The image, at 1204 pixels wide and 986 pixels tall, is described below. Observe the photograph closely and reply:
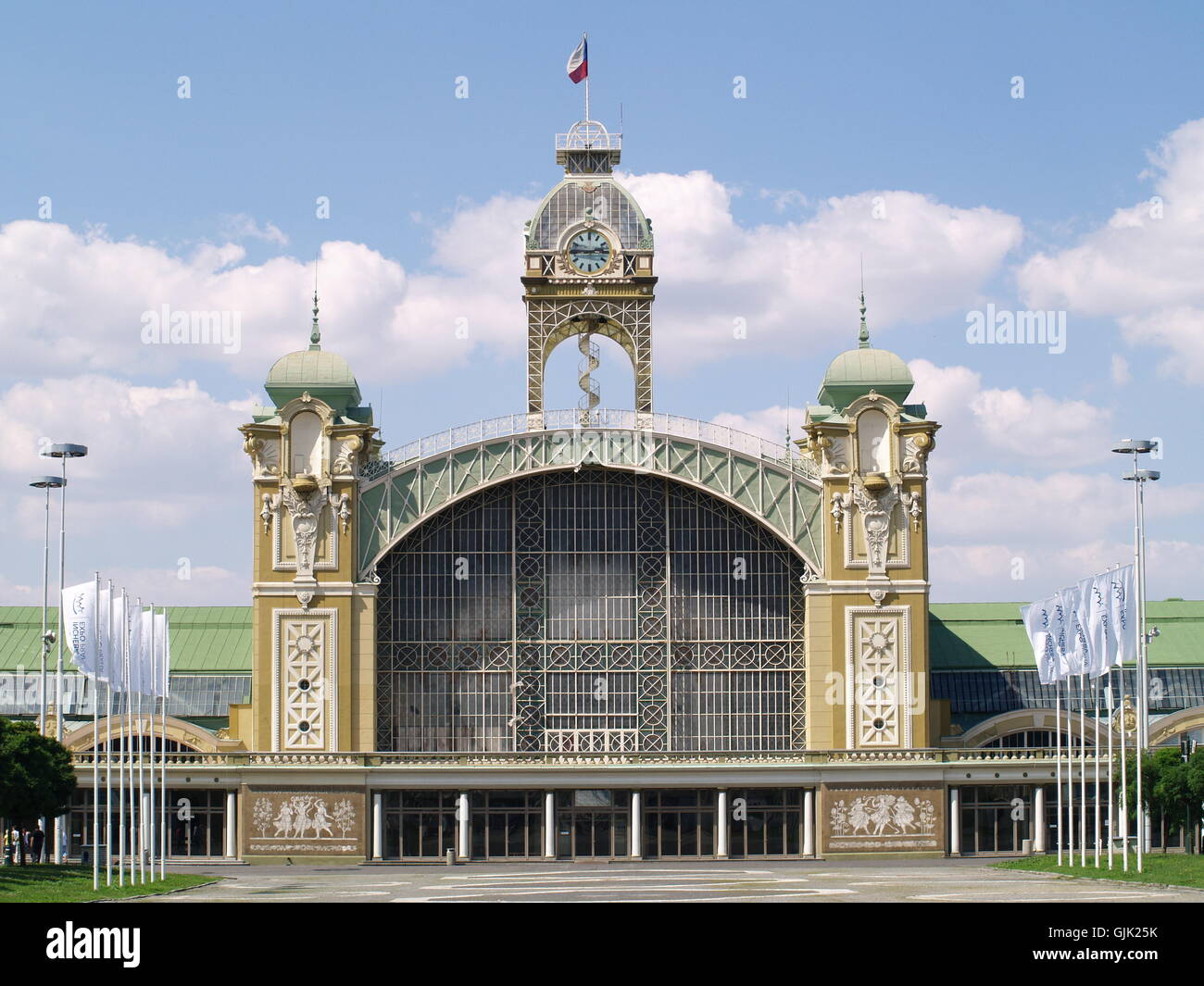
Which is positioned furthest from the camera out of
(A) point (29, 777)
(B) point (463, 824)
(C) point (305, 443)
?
(C) point (305, 443)

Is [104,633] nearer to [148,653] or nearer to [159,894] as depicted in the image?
[148,653]

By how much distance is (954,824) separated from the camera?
294 ft

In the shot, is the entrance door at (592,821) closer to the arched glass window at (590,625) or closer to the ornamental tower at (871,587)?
the arched glass window at (590,625)

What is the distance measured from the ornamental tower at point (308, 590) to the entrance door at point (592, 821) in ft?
33.6

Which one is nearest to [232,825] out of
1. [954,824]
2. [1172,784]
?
[954,824]

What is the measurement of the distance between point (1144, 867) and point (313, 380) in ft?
153

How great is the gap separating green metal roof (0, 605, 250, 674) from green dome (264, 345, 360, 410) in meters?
19.3

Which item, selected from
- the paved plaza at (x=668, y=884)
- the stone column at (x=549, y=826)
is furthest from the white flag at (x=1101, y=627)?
the stone column at (x=549, y=826)

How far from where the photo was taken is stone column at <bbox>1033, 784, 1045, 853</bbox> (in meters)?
91.1

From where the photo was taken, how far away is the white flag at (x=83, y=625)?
68.9 metres

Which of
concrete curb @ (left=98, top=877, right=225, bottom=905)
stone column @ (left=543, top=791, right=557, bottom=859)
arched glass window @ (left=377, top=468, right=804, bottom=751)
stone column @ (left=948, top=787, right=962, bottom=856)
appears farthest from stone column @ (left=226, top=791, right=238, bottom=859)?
stone column @ (left=948, top=787, right=962, bottom=856)

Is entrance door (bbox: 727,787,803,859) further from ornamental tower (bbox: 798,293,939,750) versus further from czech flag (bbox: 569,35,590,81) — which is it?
czech flag (bbox: 569,35,590,81)
